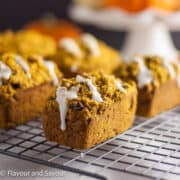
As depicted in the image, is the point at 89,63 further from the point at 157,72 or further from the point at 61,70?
the point at 157,72

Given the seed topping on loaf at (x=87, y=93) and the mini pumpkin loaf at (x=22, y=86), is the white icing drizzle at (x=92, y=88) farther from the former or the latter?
the mini pumpkin loaf at (x=22, y=86)

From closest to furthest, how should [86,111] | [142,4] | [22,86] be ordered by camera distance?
[86,111] → [22,86] → [142,4]

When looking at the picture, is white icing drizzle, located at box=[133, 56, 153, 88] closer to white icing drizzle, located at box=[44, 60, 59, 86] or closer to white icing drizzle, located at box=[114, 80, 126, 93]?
white icing drizzle, located at box=[114, 80, 126, 93]

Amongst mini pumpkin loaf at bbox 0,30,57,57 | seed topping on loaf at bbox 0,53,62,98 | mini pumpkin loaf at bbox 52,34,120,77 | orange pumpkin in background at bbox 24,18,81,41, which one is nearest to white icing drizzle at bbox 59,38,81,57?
mini pumpkin loaf at bbox 52,34,120,77

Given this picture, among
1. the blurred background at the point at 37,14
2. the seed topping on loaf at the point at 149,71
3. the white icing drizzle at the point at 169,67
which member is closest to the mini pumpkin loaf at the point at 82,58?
the seed topping on loaf at the point at 149,71

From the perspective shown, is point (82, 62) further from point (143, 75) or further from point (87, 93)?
point (87, 93)

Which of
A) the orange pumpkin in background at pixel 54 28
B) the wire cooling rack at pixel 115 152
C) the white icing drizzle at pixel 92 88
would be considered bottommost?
the wire cooling rack at pixel 115 152

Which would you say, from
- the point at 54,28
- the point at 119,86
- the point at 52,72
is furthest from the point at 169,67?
the point at 54,28
